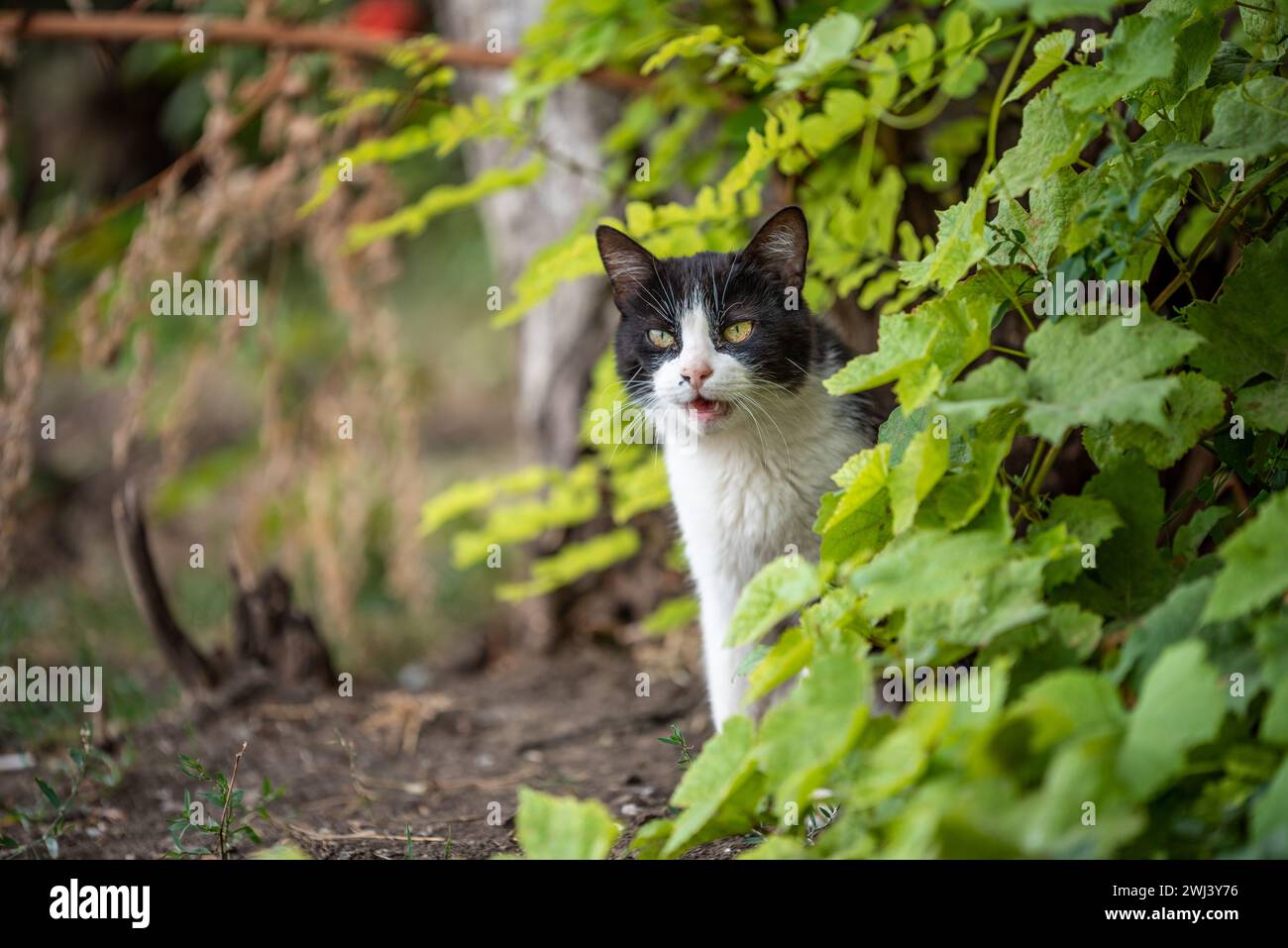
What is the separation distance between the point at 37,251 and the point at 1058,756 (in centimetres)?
320

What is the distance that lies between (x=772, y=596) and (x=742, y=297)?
104 centimetres

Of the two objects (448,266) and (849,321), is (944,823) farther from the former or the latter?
(448,266)

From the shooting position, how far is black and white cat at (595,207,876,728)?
2.42 m

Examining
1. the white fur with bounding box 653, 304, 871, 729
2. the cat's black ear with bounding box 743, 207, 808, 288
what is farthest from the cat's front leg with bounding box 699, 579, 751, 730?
the cat's black ear with bounding box 743, 207, 808, 288

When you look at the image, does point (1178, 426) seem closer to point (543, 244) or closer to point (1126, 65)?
point (1126, 65)

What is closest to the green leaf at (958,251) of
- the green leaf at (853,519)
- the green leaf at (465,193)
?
the green leaf at (853,519)

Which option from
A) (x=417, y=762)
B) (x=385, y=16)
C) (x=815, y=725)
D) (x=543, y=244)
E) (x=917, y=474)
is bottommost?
(x=417, y=762)

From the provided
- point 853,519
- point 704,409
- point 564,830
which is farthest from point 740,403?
point 564,830

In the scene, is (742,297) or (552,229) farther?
(552,229)

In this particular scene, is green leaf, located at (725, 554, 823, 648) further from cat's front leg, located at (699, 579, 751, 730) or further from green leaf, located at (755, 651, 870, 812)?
cat's front leg, located at (699, 579, 751, 730)

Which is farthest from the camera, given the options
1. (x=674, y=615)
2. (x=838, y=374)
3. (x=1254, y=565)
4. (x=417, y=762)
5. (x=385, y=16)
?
(x=385, y=16)

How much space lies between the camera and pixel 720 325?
2457 millimetres

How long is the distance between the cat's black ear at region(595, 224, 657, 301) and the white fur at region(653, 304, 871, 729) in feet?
0.50

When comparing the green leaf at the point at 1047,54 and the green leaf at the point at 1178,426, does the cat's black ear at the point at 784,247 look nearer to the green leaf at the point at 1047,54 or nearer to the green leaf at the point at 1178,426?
the green leaf at the point at 1047,54
